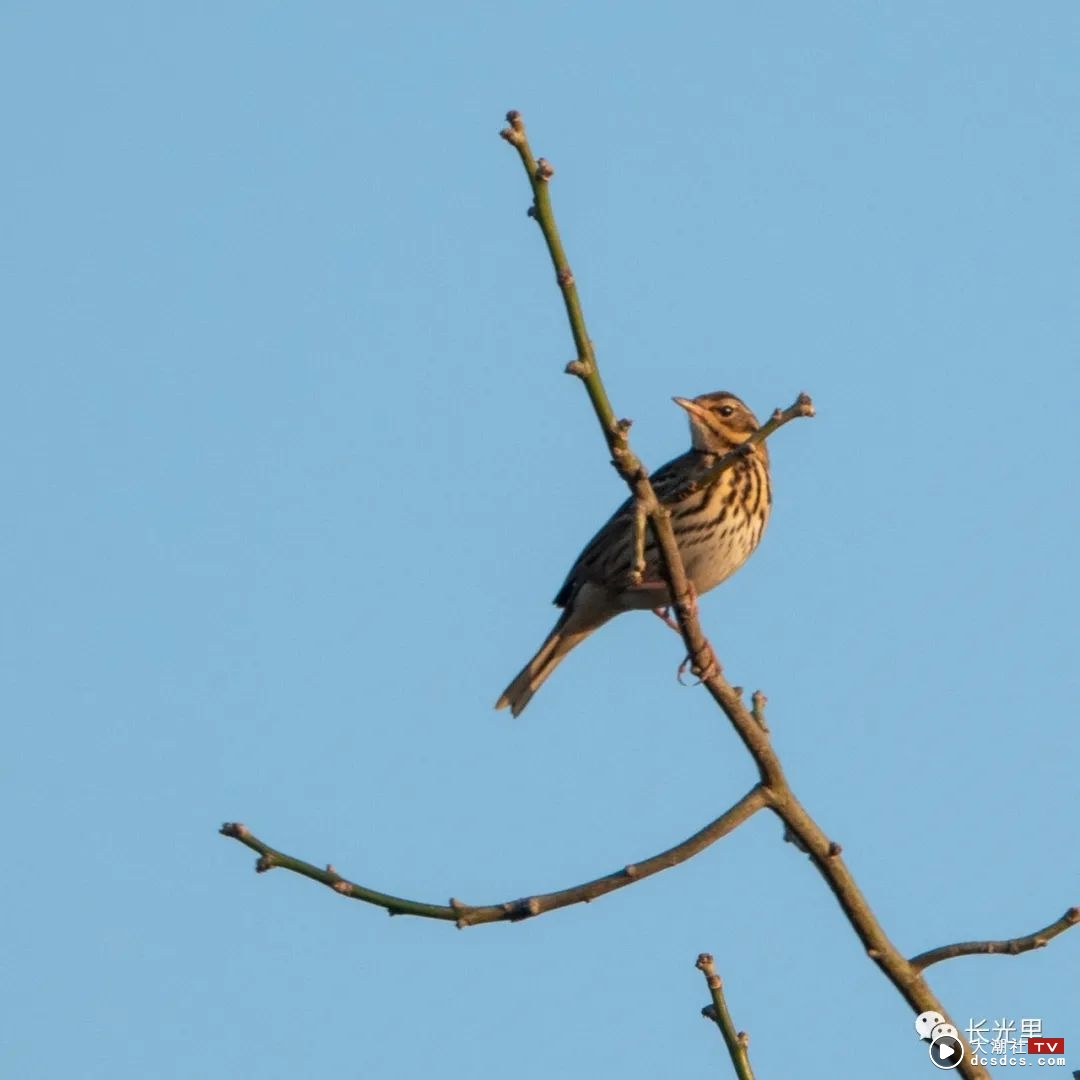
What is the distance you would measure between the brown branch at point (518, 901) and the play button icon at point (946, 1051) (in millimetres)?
842

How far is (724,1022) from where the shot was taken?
455cm

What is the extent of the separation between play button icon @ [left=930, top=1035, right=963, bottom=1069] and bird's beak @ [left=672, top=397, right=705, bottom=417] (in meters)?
6.96

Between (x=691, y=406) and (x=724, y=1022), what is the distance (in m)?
7.28

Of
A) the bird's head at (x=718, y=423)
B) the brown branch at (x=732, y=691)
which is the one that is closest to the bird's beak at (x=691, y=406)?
the bird's head at (x=718, y=423)

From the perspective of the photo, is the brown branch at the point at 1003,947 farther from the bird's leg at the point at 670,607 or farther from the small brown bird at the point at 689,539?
the small brown bird at the point at 689,539

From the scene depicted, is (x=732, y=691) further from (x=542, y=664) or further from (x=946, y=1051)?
(x=542, y=664)

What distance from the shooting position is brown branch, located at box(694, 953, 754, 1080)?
4.45m

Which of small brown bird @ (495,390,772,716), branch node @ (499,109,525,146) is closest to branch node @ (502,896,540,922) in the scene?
branch node @ (499,109,525,146)

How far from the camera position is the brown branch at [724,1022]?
445cm

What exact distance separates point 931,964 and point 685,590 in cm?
130

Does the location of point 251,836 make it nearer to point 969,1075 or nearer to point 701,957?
point 701,957

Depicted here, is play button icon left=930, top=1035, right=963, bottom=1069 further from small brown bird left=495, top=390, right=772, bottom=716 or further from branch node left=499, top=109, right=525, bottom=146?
small brown bird left=495, top=390, right=772, bottom=716

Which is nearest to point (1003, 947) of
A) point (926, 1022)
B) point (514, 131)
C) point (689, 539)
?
point (926, 1022)

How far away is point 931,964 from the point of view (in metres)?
5.03
